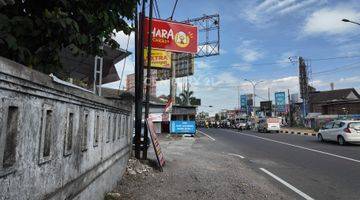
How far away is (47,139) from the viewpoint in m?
4.75

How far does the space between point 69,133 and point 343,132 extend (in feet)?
77.6

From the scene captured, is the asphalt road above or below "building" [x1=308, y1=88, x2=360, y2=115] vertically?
below

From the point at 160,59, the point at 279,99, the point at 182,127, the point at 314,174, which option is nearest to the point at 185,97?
the point at 279,99

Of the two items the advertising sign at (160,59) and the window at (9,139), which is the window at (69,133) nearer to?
the window at (9,139)

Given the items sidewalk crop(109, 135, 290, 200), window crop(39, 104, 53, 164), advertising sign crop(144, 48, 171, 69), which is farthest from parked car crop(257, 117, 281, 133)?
window crop(39, 104, 53, 164)

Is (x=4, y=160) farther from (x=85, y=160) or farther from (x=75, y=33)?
(x=85, y=160)

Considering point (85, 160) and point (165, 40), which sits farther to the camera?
point (165, 40)

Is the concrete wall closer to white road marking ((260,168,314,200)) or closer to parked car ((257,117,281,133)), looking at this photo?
white road marking ((260,168,314,200))

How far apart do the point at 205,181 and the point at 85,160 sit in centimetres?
522

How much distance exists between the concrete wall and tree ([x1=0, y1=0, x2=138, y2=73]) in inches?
23.1

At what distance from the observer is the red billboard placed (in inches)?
806

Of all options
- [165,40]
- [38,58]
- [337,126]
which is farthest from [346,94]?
[38,58]

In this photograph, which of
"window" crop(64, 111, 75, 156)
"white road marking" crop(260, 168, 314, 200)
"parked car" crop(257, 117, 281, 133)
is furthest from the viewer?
"parked car" crop(257, 117, 281, 133)

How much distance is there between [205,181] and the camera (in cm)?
1129
